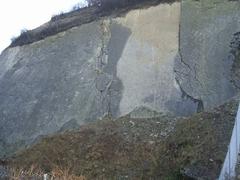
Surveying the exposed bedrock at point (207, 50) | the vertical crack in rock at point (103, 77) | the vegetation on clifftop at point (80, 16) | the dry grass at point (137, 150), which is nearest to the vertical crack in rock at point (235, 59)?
the exposed bedrock at point (207, 50)

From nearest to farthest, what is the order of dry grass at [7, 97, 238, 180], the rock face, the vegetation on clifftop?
dry grass at [7, 97, 238, 180], the rock face, the vegetation on clifftop

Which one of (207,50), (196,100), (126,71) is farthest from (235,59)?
(126,71)

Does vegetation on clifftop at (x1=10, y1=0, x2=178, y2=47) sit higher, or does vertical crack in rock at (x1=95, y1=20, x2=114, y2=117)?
vegetation on clifftop at (x1=10, y1=0, x2=178, y2=47)

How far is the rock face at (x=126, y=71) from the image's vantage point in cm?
1383

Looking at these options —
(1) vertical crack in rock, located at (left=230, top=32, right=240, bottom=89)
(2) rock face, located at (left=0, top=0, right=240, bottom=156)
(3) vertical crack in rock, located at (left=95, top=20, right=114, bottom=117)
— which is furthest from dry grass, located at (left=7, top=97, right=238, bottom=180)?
(1) vertical crack in rock, located at (left=230, top=32, right=240, bottom=89)

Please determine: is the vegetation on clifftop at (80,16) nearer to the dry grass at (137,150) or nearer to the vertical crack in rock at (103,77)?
the vertical crack in rock at (103,77)

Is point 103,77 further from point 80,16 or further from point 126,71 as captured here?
point 80,16

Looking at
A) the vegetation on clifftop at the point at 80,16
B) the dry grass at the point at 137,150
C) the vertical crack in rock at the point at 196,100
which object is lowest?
the vertical crack in rock at the point at 196,100

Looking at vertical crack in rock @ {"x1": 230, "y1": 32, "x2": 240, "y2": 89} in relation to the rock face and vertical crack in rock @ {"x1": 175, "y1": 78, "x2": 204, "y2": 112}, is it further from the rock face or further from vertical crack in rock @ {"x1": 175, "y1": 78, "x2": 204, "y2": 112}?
vertical crack in rock @ {"x1": 175, "y1": 78, "x2": 204, "y2": 112}

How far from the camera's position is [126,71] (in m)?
14.7

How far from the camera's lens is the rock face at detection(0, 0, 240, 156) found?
1383 cm


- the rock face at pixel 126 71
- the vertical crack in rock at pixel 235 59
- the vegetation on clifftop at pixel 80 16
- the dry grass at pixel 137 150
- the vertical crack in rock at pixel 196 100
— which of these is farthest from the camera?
the vegetation on clifftop at pixel 80 16

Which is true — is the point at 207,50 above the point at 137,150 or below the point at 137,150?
above

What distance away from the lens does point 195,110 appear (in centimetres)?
1325
